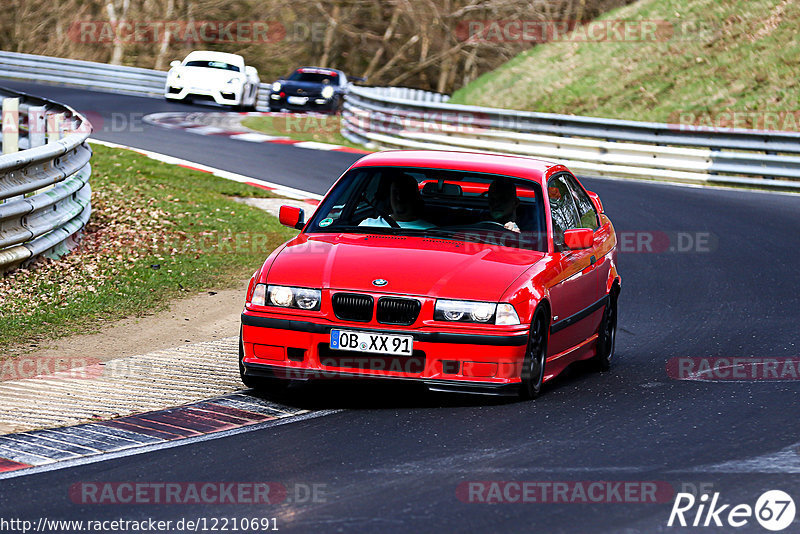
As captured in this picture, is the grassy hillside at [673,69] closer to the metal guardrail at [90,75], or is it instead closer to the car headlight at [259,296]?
the metal guardrail at [90,75]

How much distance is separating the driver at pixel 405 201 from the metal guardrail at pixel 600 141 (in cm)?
1407

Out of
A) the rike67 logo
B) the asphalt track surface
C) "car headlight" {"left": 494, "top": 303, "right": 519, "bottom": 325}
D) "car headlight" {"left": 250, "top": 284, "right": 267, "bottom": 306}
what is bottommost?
the asphalt track surface

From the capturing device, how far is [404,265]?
731 centimetres

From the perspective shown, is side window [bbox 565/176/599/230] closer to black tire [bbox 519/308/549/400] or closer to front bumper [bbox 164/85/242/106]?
black tire [bbox 519/308/549/400]

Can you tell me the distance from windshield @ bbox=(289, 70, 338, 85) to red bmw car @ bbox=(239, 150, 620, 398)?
85.7 feet

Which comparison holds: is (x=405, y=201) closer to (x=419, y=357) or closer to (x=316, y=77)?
(x=419, y=357)

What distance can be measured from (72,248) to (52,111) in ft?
16.4

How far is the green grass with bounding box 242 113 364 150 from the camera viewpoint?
26.7 m

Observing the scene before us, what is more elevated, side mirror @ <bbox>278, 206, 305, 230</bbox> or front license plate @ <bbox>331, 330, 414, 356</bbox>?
side mirror @ <bbox>278, 206, 305, 230</bbox>

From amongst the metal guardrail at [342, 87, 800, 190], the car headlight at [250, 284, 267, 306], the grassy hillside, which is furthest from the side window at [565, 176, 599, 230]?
the grassy hillside

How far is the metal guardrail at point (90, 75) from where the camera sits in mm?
35812

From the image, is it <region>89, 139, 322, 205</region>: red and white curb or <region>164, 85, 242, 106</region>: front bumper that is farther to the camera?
<region>164, 85, 242, 106</region>: front bumper

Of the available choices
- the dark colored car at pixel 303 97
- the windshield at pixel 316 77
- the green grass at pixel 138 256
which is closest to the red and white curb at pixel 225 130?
the dark colored car at pixel 303 97

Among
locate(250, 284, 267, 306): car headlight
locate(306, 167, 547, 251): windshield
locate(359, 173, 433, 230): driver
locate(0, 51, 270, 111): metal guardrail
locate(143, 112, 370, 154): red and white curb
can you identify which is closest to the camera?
locate(250, 284, 267, 306): car headlight
